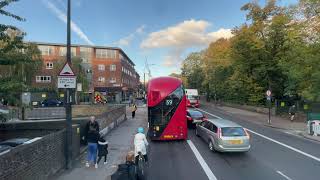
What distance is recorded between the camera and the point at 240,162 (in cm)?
1427

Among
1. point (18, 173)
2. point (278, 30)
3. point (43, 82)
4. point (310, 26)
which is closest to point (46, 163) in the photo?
point (18, 173)

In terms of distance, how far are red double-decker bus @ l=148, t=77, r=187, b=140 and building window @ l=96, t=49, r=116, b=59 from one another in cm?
5967

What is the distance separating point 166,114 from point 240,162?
6104 millimetres

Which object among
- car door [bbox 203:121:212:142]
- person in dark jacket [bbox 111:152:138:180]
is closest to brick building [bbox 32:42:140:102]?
car door [bbox 203:121:212:142]

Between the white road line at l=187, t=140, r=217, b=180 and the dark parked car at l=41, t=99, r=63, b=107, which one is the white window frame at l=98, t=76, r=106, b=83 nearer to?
the dark parked car at l=41, t=99, r=63, b=107

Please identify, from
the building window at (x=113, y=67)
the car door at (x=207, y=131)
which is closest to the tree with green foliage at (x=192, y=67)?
the building window at (x=113, y=67)

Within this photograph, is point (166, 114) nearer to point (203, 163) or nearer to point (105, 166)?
point (203, 163)

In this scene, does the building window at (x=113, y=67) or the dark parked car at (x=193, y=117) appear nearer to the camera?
the dark parked car at (x=193, y=117)

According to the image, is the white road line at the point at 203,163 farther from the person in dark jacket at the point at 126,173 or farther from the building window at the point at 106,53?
the building window at the point at 106,53

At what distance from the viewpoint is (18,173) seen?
8164 mm

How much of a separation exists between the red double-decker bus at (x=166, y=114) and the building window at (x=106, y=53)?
59666 millimetres

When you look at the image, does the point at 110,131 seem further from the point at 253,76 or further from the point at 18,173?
the point at 253,76

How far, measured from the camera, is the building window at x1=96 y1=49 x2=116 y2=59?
77.0 meters

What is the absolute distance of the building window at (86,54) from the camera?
7525cm
